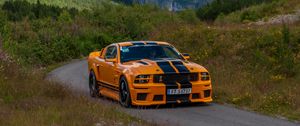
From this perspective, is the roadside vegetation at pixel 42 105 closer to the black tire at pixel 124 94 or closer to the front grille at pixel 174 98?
the black tire at pixel 124 94

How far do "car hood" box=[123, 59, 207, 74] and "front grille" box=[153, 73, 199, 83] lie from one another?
8 cm

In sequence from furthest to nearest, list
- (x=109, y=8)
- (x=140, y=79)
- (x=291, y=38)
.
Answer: (x=109, y=8) < (x=291, y=38) < (x=140, y=79)

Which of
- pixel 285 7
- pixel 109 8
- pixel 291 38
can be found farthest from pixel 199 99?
pixel 109 8

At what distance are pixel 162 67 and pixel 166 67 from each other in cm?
9

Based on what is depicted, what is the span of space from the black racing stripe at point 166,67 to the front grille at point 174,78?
0.09 meters

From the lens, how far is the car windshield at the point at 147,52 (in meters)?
14.6

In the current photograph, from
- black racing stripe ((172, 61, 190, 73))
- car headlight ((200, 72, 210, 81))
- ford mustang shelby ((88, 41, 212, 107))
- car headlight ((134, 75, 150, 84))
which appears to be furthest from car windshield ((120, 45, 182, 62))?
car headlight ((200, 72, 210, 81))

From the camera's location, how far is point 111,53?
1556cm

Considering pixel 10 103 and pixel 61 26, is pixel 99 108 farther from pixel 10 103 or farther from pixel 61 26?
pixel 61 26

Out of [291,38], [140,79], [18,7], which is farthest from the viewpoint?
[18,7]

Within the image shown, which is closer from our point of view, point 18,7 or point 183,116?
point 183,116

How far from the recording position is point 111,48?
1595 cm

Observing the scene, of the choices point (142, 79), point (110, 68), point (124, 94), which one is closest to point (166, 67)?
point (142, 79)

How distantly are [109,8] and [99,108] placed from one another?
64933 millimetres
